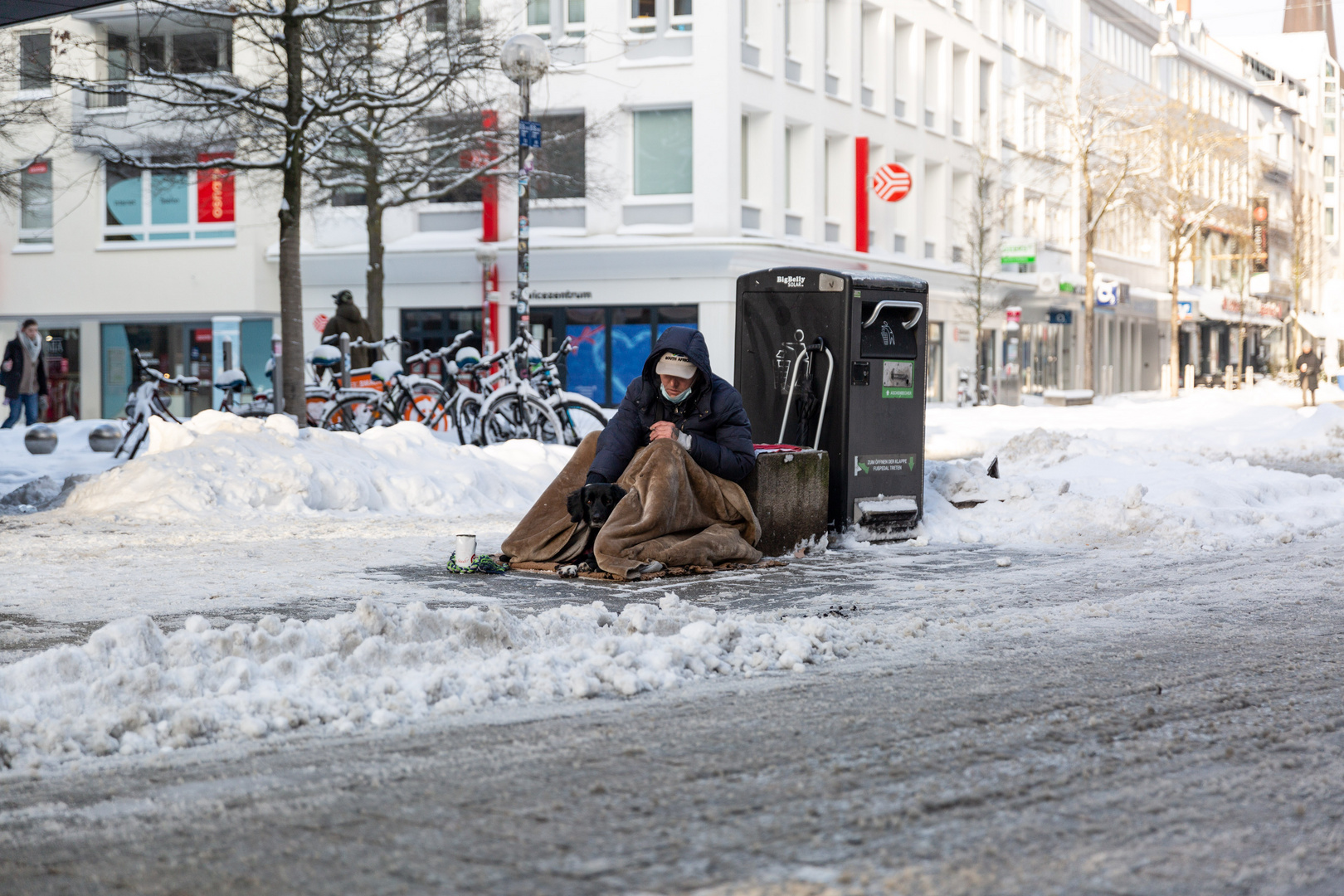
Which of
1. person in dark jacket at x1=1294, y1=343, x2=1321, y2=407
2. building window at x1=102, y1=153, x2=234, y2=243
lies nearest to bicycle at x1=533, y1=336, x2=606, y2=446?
building window at x1=102, y1=153, x2=234, y2=243

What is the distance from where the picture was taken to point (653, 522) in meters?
9.05

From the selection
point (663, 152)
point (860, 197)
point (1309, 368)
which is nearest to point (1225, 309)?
point (1309, 368)

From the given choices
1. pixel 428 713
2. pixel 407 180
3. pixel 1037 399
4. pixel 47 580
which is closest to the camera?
pixel 428 713

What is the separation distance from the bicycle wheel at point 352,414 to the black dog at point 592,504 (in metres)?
9.94

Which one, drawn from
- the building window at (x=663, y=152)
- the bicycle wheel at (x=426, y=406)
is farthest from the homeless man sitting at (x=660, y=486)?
the building window at (x=663, y=152)

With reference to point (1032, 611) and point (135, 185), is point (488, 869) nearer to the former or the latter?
point (1032, 611)

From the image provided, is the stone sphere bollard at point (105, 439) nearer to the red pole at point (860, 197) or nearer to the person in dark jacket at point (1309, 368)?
the red pole at point (860, 197)

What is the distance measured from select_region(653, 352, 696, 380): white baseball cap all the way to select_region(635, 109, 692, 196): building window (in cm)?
2612

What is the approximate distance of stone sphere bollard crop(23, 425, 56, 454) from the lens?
58.9 ft

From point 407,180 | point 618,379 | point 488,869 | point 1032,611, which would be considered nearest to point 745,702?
point 488,869

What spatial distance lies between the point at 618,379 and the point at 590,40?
24.7ft

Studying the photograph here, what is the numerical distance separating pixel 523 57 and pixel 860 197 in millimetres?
22769

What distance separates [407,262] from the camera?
3684cm

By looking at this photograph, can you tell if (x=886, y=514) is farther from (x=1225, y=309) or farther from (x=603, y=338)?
(x=1225, y=309)
